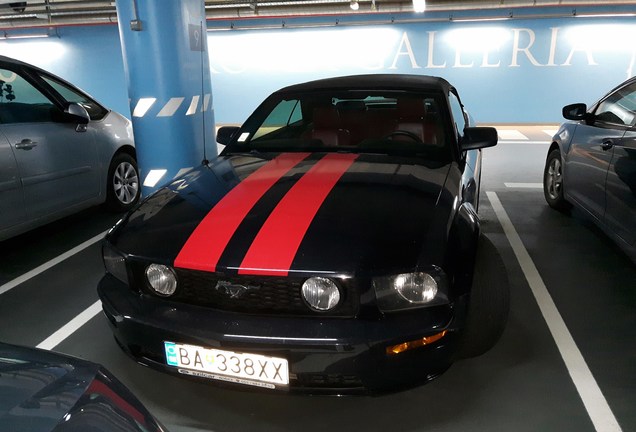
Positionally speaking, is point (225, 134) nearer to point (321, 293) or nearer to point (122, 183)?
point (321, 293)

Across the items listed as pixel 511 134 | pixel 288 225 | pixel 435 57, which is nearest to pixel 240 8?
pixel 435 57

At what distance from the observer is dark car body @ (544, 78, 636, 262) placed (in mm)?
2709

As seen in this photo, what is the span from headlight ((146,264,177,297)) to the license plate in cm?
20

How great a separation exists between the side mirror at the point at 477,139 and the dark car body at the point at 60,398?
196 cm

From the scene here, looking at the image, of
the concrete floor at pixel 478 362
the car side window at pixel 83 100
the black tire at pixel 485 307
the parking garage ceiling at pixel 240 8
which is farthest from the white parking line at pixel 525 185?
the parking garage ceiling at pixel 240 8

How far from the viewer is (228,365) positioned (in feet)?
5.15

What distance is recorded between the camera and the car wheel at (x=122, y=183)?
4.23 meters

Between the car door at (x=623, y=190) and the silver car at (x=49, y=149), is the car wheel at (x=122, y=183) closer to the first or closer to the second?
the silver car at (x=49, y=149)

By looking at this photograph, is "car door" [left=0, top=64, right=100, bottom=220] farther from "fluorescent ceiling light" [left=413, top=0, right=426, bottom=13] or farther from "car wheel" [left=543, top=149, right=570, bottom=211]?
"fluorescent ceiling light" [left=413, top=0, right=426, bottom=13]

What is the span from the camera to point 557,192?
14.0ft

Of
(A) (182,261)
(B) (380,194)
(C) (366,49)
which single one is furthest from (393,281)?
(C) (366,49)

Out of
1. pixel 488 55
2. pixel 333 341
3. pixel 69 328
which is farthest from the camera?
pixel 488 55

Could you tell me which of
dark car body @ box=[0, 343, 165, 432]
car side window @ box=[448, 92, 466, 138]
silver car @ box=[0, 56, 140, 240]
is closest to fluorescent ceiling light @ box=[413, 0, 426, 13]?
car side window @ box=[448, 92, 466, 138]

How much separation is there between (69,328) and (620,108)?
3.56m
